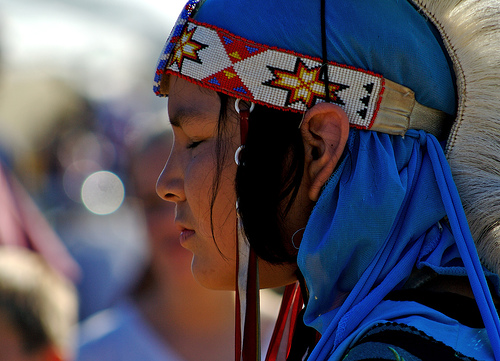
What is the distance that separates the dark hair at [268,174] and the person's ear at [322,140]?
2 centimetres

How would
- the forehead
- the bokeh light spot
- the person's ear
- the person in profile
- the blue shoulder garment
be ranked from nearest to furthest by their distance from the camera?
the blue shoulder garment, the person's ear, the forehead, the person in profile, the bokeh light spot

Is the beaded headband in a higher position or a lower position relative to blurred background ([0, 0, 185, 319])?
higher

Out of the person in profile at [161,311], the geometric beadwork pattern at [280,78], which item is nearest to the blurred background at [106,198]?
the person in profile at [161,311]

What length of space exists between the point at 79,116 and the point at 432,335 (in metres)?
6.10

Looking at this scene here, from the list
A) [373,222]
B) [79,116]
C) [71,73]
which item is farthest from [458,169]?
[71,73]

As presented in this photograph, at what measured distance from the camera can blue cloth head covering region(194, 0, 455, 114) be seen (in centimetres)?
150

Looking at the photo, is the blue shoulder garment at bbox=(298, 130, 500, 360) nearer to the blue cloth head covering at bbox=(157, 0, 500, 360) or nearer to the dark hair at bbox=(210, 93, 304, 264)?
the blue cloth head covering at bbox=(157, 0, 500, 360)

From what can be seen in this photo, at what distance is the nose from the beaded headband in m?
0.25

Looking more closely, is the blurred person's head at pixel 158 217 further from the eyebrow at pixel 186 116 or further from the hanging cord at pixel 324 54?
the hanging cord at pixel 324 54

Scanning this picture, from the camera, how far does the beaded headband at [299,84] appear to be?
4.95 feet

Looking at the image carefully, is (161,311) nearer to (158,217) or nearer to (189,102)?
(158,217)

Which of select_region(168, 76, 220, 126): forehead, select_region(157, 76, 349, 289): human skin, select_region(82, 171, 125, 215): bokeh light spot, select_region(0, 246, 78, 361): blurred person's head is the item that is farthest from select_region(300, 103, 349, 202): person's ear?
select_region(82, 171, 125, 215): bokeh light spot

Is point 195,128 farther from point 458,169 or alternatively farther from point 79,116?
point 79,116

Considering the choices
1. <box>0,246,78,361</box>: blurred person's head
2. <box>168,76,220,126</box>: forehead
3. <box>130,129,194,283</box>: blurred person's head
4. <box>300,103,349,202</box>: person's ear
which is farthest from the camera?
<box>130,129,194,283</box>: blurred person's head
